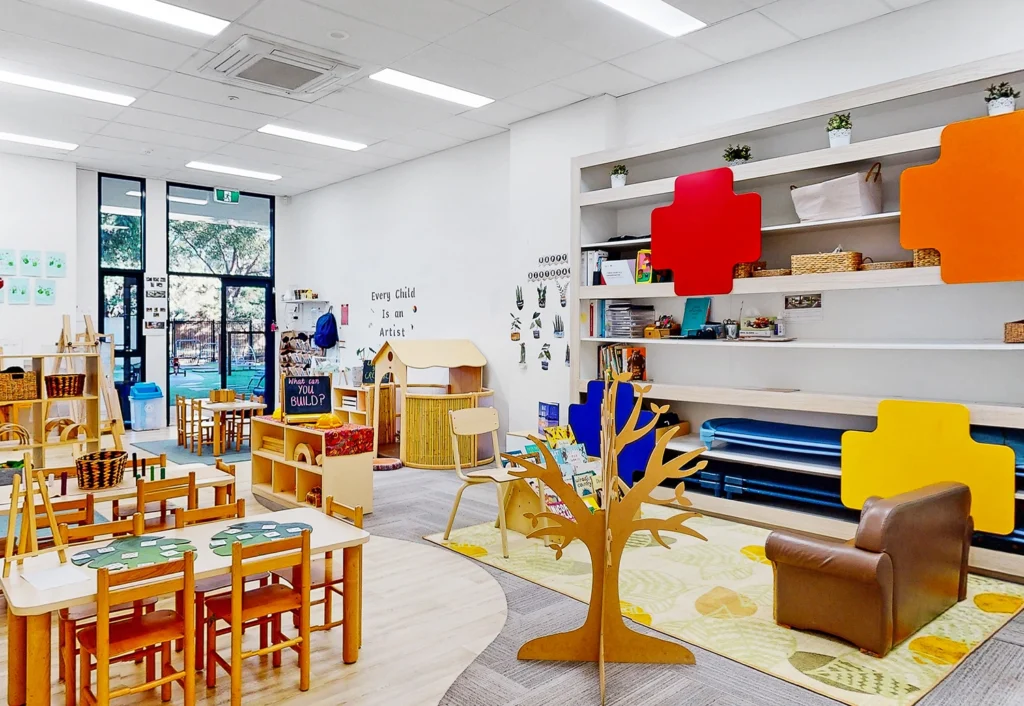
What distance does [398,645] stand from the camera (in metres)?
3.20

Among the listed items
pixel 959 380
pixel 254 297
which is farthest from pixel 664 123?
pixel 254 297

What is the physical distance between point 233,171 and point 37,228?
2369mm

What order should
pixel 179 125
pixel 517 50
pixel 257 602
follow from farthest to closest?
1. pixel 179 125
2. pixel 517 50
3. pixel 257 602

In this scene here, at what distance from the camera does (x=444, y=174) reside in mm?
8250

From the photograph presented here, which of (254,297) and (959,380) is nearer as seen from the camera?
(959,380)

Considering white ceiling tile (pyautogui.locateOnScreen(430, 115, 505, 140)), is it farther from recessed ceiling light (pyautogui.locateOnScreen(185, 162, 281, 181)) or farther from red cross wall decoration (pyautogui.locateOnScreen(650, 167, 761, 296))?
recessed ceiling light (pyautogui.locateOnScreen(185, 162, 281, 181))

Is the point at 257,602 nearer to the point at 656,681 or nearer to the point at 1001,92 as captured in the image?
the point at 656,681

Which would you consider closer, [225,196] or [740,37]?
[740,37]

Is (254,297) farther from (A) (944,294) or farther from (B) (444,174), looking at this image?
(A) (944,294)

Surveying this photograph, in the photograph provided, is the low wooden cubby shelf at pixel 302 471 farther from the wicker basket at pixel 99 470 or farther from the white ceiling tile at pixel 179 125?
the white ceiling tile at pixel 179 125

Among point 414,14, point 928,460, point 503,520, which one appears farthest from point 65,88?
point 928,460

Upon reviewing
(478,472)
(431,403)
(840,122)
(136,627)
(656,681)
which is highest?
(840,122)

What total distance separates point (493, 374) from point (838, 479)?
369 cm

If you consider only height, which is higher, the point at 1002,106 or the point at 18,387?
the point at 1002,106
